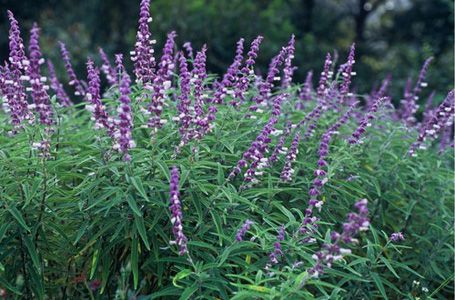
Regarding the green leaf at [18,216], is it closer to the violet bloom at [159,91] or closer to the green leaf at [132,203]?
the green leaf at [132,203]

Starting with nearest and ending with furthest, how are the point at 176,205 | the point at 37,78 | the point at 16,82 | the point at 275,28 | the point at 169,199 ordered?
the point at 176,205, the point at 37,78, the point at 169,199, the point at 16,82, the point at 275,28

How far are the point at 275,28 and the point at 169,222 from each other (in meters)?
13.1

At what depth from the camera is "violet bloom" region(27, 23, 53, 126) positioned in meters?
3.58

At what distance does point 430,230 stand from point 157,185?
8.91 feet

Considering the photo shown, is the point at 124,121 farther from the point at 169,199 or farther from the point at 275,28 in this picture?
the point at 275,28

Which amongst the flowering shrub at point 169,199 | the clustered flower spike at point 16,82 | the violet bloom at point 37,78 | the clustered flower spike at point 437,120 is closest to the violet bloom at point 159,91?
the flowering shrub at point 169,199

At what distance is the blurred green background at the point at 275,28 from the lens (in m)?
16.7

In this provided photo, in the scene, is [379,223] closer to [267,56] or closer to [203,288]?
[203,288]

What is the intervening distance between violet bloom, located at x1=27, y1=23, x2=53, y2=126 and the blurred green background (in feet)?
39.8

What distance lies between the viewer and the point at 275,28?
16812mm

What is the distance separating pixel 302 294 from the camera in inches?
141

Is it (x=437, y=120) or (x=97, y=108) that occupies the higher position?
(x=97, y=108)

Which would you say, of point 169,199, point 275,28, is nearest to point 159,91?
point 169,199

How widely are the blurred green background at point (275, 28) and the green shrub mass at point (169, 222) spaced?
10.4 metres
